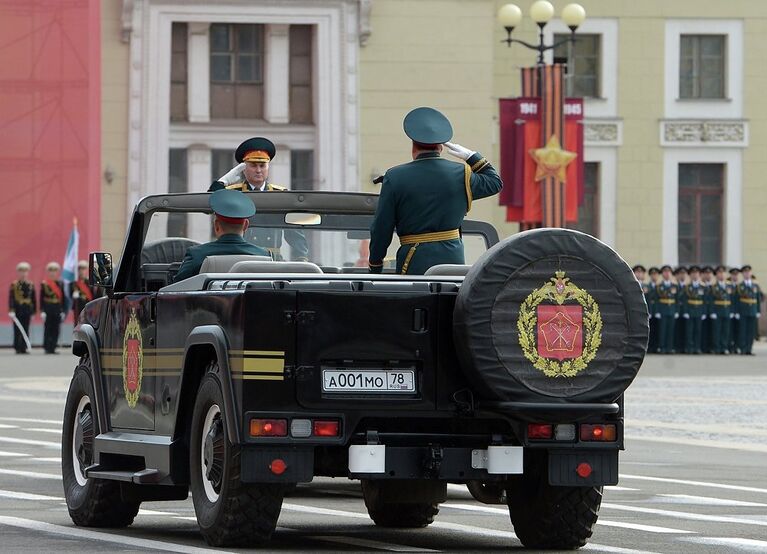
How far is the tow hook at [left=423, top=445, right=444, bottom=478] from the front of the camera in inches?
401

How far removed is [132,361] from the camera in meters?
11.6

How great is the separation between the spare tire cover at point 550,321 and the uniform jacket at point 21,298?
35.8 meters

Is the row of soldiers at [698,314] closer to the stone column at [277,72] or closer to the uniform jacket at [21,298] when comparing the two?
the stone column at [277,72]

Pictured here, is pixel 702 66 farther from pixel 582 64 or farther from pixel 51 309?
pixel 51 309

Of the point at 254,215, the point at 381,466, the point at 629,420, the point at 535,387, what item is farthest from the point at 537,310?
the point at 629,420

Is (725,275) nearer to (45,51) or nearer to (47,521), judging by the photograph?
(45,51)

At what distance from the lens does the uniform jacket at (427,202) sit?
11734 mm

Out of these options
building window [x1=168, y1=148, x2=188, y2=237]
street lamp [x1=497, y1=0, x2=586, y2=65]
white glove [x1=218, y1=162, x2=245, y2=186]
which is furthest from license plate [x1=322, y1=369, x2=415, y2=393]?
building window [x1=168, y1=148, x2=188, y2=237]

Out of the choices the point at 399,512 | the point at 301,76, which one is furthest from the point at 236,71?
the point at 399,512

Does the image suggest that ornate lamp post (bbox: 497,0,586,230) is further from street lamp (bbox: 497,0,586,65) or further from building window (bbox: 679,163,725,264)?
building window (bbox: 679,163,725,264)

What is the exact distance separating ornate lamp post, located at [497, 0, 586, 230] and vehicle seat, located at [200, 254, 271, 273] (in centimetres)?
3102

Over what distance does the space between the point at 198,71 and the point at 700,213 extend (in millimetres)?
13336

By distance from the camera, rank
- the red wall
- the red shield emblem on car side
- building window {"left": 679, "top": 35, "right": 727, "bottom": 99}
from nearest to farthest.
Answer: the red shield emblem on car side
the red wall
building window {"left": 679, "top": 35, "right": 727, "bottom": 99}

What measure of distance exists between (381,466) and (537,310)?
3.27 ft
